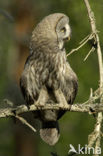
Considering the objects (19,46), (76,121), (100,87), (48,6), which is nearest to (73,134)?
(76,121)

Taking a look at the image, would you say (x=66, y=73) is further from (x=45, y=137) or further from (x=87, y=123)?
(x=87, y=123)

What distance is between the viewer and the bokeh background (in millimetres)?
8359

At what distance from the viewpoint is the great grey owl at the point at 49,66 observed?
4.24 meters

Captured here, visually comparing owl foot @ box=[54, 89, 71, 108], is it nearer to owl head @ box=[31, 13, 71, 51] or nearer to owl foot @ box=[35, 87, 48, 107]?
owl foot @ box=[35, 87, 48, 107]

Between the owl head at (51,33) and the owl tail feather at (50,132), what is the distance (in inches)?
32.6

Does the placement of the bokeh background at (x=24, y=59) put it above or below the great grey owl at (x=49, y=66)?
above

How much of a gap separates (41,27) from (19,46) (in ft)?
21.2

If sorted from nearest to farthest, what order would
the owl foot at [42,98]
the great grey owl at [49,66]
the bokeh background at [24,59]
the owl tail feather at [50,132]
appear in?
the owl foot at [42,98]
the great grey owl at [49,66]
the owl tail feather at [50,132]
the bokeh background at [24,59]

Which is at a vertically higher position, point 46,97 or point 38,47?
point 38,47

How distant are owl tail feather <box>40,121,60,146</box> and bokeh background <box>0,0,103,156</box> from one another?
2.94 metres

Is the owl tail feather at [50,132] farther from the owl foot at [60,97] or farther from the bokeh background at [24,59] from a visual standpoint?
the bokeh background at [24,59]

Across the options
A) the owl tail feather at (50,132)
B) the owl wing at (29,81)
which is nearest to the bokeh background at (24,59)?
the owl tail feather at (50,132)

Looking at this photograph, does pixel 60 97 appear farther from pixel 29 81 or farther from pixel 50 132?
pixel 50 132

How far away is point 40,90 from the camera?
4.29 metres
